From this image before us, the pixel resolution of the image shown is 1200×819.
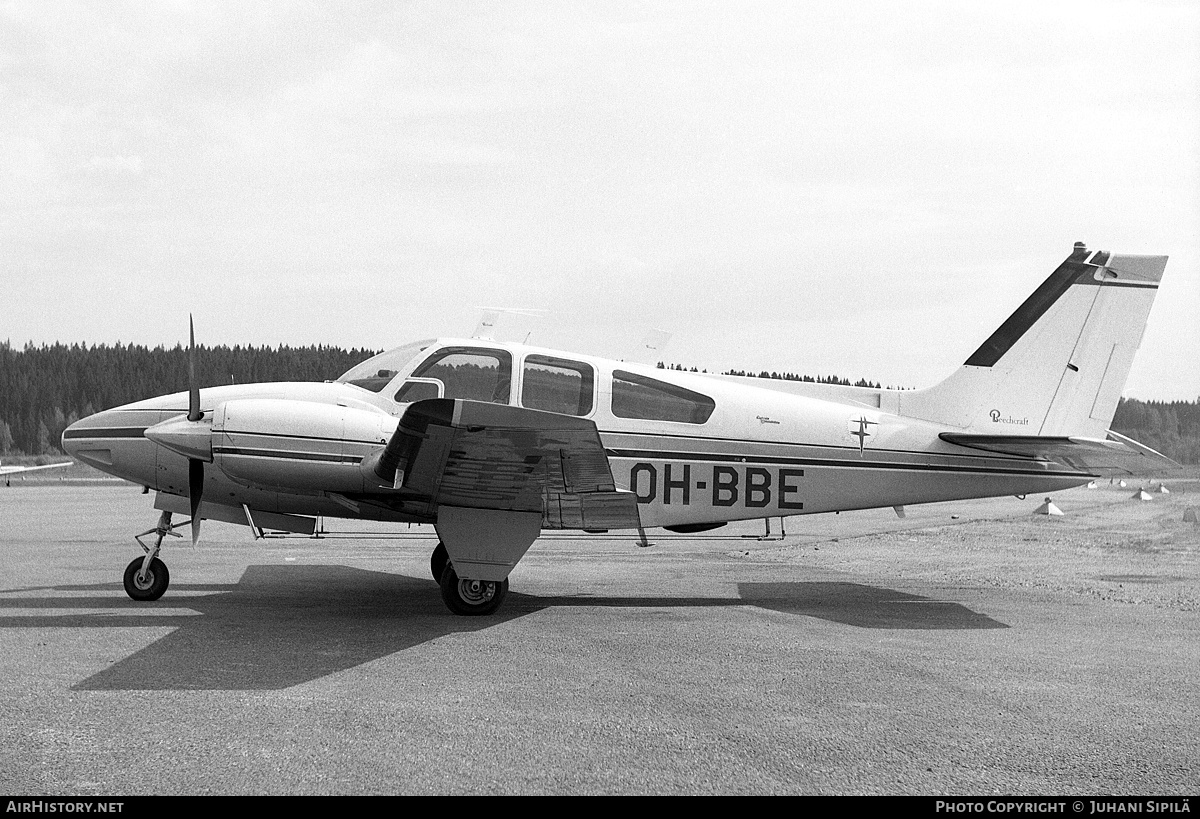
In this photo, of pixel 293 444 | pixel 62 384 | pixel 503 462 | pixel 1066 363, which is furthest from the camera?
pixel 62 384

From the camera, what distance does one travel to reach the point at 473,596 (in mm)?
9680

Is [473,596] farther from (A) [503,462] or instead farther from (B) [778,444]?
(B) [778,444]

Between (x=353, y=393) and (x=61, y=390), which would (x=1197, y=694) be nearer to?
(x=353, y=393)

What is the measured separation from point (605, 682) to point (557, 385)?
4.19 metres

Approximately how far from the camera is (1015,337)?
11648 mm

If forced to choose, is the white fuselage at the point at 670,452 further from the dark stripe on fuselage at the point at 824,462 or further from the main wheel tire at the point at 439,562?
the main wheel tire at the point at 439,562

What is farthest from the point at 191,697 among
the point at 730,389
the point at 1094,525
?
the point at 1094,525

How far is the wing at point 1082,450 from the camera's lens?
10.1 m

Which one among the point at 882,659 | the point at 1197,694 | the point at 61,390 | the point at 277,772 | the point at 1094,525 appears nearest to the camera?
the point at 277,772

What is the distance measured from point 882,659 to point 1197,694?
86.3 inches

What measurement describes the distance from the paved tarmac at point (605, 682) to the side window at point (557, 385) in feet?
7.19

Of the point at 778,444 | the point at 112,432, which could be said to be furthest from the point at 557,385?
the point at 112,432

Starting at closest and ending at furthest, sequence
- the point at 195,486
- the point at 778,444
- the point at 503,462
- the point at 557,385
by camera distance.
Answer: the point at 503,462
the point at 195,486
the point at 557,385
the point at 778,444

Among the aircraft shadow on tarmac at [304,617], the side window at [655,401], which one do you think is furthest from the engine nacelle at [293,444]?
the side window at [655,401]
